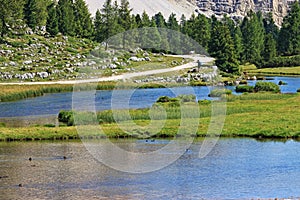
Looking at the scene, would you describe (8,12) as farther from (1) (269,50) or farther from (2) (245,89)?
(1) (269,50)

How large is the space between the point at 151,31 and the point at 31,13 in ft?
115

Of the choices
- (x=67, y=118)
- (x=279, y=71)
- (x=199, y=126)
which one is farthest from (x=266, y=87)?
(x=279, y=71)

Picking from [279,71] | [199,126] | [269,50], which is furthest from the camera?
[269,50]

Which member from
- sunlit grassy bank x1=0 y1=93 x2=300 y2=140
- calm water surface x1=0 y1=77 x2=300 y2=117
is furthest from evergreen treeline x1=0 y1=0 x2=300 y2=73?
sunlit grassy bank x1=0 y1=93 x2=300 y2=140

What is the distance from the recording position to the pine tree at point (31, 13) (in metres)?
141

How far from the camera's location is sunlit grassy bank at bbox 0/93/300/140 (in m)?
57.8

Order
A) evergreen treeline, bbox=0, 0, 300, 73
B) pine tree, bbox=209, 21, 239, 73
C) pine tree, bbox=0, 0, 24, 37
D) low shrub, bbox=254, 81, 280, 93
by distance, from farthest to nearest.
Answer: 1. evergreen treeline, bbox=0, 0, 300, 73
2. pine tree, bbox=209, 21, 239, 73
3. pine tree, bbox=0, 0, 24, 37
4. low shrub, bbox=254, 81, 280, 93

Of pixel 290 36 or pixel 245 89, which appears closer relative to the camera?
pixel 245 89

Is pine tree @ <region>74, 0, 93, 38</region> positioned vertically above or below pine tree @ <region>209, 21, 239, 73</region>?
above

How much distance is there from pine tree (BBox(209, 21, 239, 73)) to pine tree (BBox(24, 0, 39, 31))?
3707cm

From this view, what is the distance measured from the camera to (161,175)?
43.9 m

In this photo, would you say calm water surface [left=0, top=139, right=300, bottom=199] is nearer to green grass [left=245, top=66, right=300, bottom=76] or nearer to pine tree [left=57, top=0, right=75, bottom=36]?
green grass [left=245, top=66, right=300, bottom=76]

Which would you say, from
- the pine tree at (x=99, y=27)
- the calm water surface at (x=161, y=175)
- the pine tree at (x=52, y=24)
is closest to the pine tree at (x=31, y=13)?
the pine tree at (x=52, y=24)

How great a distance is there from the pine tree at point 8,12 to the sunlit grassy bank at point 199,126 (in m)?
66.3
